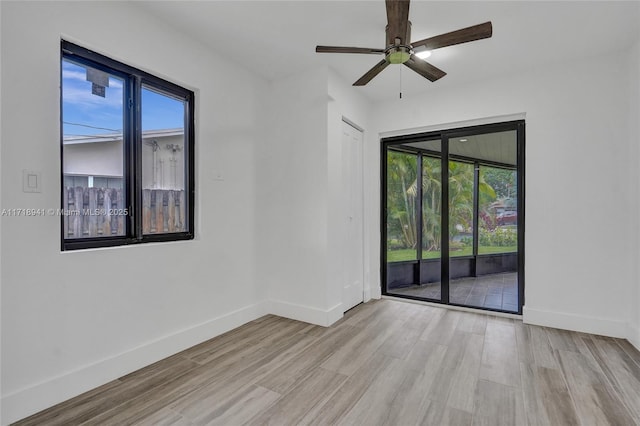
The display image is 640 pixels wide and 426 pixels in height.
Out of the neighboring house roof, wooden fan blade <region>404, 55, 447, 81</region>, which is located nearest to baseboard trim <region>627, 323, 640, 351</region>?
wooden fan blade <region>404, 55, 447, 81</region>

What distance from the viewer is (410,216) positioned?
14.0ft

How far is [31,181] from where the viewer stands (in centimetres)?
180

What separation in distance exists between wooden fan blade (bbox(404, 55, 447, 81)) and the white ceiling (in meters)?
0.38

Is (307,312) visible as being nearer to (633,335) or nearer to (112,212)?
(112,212)

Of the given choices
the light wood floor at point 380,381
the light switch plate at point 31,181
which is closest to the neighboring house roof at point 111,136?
the light switch plate at point 31,181

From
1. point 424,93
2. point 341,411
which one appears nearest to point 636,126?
point 424,93

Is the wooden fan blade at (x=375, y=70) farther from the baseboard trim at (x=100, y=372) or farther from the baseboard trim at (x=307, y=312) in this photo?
the baseboard trim at (x=100, y=372)

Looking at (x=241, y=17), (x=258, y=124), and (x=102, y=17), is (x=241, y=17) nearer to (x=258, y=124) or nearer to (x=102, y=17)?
(x=102, y=17)

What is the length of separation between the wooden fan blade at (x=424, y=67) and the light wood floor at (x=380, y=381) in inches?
91.5

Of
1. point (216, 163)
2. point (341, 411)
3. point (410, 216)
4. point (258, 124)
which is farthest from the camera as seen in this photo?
point (410, 216)

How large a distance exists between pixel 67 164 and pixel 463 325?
12.3 ft

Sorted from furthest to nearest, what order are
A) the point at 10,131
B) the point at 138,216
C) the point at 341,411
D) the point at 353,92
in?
1. the point at 353,92
2. the point at 138,216
3. the point at 341,411
4. the point at 10,131

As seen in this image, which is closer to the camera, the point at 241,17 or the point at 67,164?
the point at 67,164

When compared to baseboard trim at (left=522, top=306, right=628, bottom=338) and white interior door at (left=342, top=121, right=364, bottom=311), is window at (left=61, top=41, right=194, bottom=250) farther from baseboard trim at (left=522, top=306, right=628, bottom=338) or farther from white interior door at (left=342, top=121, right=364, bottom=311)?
baseboard trim at (left=522, top=306, right=628, bottom=338)
